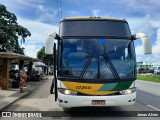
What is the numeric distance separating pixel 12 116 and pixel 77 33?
3589 millimetres

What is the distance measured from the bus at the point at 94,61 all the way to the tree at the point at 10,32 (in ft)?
94.6

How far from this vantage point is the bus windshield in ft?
39.0

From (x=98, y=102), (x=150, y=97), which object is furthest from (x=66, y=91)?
(x=150, y=97)

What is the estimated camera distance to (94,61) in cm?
1202

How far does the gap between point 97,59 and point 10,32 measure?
3226 cm

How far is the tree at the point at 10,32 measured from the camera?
137ft

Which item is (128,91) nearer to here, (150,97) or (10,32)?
(150,97)

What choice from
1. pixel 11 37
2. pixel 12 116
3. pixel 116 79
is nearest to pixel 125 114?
pixel 116 79

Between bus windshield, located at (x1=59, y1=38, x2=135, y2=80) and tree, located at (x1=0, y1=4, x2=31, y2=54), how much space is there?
2904 cm

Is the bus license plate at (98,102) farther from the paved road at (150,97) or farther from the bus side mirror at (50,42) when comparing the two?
the paved road at (150,97)

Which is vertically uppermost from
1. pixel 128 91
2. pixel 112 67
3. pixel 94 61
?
pixel 94 61

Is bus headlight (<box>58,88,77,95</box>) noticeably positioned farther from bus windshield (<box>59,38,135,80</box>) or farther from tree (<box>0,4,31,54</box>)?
tree (<box>0,4,31,54</box>)

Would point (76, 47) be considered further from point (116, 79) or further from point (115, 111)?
point (115, 111)

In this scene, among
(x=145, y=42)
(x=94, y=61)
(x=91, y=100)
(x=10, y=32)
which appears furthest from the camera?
(x=10, y=32)
